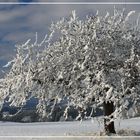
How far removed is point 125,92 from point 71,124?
8475 mm

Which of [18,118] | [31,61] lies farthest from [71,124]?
[31,61]

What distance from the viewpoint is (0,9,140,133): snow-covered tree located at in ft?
60.8

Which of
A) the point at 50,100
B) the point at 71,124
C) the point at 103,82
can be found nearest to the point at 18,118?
the point at 71,124

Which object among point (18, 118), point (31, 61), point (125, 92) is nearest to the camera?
point (125, 92)

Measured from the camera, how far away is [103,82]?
719 inches

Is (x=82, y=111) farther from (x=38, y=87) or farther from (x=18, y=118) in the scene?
(x=18, y=118)

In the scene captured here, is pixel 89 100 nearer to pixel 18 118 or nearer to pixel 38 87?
pixel 38 87

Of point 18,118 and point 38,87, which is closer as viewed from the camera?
point 38,87

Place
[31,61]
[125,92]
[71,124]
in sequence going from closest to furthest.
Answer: [125,92], [31,61], [71,124]

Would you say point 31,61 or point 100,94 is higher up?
point 31,61

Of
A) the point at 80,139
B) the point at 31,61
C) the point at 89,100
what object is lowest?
the point at 80,139

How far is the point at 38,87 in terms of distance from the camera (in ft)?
65.2

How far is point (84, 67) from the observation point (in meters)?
18.7

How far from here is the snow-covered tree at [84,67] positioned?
18531 millimetres
